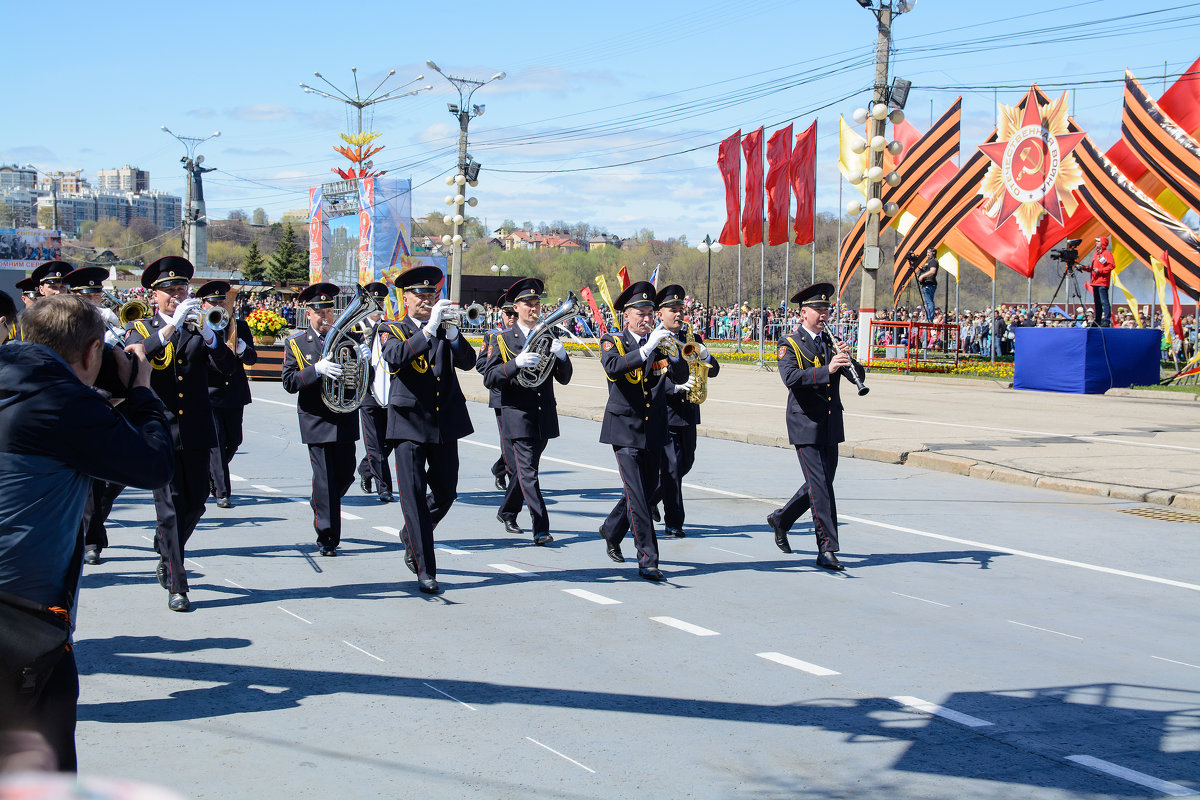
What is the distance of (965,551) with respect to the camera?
8.98 meters

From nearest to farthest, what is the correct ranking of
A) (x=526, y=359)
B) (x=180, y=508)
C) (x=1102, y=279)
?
1. (x=180, y=508)
2. (x=526, y=359)
3. (x=1102, y=279)

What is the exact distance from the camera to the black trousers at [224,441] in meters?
10.4

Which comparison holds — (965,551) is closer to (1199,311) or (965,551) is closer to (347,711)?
(347,711)

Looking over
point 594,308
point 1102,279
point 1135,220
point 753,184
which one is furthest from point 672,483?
point 753,184

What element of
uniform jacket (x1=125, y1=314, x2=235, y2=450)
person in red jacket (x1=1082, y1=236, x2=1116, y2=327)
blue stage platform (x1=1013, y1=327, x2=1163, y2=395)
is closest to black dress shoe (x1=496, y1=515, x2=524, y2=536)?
uniform jacket (x1=125, y1=314, x2=235, y2=450)

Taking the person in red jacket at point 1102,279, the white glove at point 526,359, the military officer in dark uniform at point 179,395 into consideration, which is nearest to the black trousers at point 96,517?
the military officer in dark uniform at point 179,395

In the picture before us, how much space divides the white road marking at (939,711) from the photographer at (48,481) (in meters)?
3.50

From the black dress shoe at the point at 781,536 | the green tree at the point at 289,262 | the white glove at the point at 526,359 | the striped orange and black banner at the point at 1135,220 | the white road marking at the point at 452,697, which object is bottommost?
the white road marking at the point at 452,697

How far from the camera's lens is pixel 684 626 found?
6.64 m

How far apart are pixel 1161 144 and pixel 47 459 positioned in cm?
2911

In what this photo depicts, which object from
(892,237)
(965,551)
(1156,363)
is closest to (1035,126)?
(1156,363)

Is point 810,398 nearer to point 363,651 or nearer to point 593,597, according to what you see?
point 593,597

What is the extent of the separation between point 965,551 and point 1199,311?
23.6m

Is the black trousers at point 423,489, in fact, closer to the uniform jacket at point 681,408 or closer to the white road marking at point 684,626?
the white road marking at point 684,626
